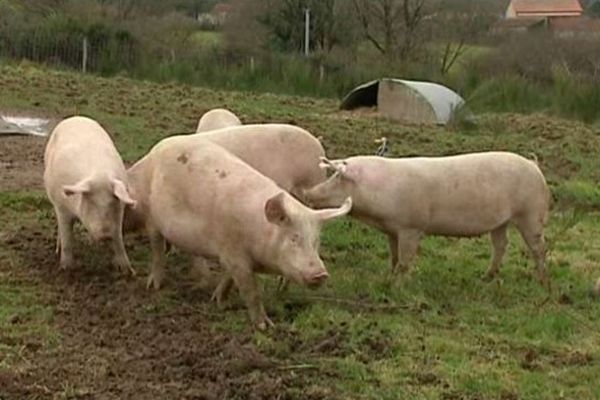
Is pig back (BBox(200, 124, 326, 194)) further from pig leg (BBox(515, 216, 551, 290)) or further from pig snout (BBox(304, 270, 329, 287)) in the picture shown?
pig snout (BBox(304, 270, 329, 287))

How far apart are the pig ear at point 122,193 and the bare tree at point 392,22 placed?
22.8 metres

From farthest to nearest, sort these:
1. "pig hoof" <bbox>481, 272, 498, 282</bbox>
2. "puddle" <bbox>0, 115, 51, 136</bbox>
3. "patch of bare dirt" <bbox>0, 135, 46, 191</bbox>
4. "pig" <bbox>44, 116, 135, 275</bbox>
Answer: "puddle" <bbox>0, 115, 51, 136</bbox>
"patch of bare dirt" <bbox>0, 135, 46, 191</bbox>
"pig hoof" <bbox>481, 272, 498, 282</bbox>
"pig" <bbox>44, 116, 135, 275</bbox>

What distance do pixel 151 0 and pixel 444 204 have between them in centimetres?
3112

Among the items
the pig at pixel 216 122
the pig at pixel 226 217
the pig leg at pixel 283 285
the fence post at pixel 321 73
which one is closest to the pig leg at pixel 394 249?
the pig leg at pixel 283 285

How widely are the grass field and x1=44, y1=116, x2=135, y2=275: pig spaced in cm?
26

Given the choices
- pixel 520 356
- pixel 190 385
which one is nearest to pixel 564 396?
pixel 520 356

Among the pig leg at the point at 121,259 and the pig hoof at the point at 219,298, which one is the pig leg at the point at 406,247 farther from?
the pig leg at the point at 121,259

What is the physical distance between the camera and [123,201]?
261 inches

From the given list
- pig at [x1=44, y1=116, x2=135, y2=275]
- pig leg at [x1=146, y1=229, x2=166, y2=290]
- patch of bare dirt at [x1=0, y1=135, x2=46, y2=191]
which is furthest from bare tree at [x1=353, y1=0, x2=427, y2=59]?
pig leg at [x1=146, y1=229, x2=166, y2=290]

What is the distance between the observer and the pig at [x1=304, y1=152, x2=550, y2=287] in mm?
7285

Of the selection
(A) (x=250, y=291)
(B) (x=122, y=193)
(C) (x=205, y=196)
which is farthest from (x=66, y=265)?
(A) (x=250, y=291)

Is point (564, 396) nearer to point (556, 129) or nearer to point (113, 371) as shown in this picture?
point (113, 371)

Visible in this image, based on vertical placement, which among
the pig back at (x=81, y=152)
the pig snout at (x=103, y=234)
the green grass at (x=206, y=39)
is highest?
the pig back at (x=81, y=152)

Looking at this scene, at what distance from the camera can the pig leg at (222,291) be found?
21.5 ft
